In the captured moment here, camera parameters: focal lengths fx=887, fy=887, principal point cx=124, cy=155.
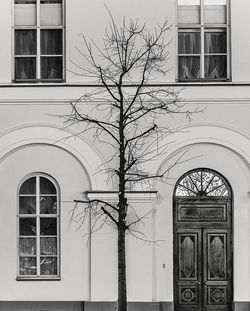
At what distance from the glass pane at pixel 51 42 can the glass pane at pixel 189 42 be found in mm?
2934

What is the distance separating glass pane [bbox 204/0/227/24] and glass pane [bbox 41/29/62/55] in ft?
11.9

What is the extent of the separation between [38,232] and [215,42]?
633 centimetres

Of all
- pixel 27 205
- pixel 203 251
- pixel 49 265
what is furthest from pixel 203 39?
pixel 49 265

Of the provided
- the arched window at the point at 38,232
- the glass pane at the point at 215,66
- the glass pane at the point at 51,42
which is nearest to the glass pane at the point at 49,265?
the arched window at the point at 38,232

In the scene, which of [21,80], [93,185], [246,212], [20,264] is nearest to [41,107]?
[21,80]

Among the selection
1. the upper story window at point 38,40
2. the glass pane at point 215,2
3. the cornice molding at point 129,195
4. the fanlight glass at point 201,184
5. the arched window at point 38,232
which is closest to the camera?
the cornice molding at point 129,195

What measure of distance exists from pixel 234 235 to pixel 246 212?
62cm

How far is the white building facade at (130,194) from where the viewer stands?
21141 mm

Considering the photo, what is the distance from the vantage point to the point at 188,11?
71.4ft

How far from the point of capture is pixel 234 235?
2131 cm

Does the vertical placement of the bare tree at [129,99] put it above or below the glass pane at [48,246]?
above

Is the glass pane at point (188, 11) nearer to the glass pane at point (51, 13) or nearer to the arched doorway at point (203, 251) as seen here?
the glass pane at point (51, 13)

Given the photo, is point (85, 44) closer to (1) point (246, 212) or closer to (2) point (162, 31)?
(2) point (162, 31)

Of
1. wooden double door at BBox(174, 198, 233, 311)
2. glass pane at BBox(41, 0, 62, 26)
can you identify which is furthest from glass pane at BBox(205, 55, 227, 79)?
glass pane at BBox(41, 0, 62, 26)
